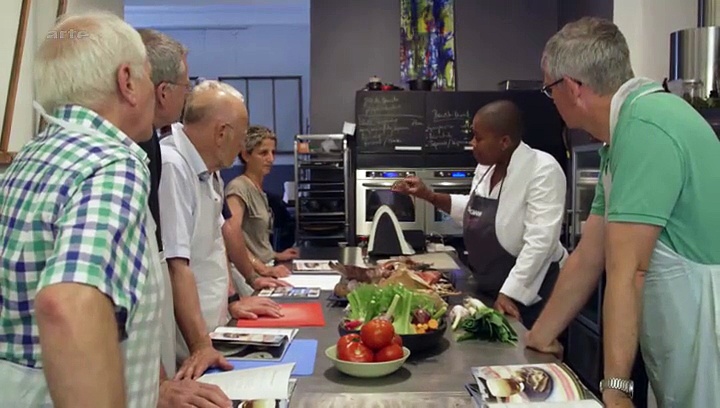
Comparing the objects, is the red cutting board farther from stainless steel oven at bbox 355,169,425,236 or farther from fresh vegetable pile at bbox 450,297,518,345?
stainless steel oven at bbox 355,169,425,236

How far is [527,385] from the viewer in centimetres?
151

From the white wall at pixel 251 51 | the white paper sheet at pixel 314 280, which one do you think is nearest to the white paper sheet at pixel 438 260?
the white paper sheet at pixel 314 280

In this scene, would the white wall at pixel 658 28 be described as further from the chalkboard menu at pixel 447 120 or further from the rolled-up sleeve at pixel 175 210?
the rolled-up sleeve at pixel 175 210

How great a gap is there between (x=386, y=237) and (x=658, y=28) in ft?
7.21

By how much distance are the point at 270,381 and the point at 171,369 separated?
1.39 ft

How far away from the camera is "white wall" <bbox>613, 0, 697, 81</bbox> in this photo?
4227 millimetres

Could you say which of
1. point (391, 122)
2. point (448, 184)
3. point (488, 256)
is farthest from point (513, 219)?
point (391, 122)

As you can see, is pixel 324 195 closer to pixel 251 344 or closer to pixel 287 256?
pixel 287 256

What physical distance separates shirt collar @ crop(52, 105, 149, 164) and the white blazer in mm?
1816

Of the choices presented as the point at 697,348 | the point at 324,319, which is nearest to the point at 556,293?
the point at 697,348

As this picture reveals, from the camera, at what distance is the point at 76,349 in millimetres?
937

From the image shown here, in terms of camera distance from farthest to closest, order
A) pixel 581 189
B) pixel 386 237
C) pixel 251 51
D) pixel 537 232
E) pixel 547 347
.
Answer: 1. pixel 251 51
2. pixel 581 189
3. pixel 386 237
4. pixel 537 232
5. pixel 547 347

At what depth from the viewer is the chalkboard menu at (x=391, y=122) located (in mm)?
5523

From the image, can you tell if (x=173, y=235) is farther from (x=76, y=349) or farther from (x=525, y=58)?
(x=525, y=58)
